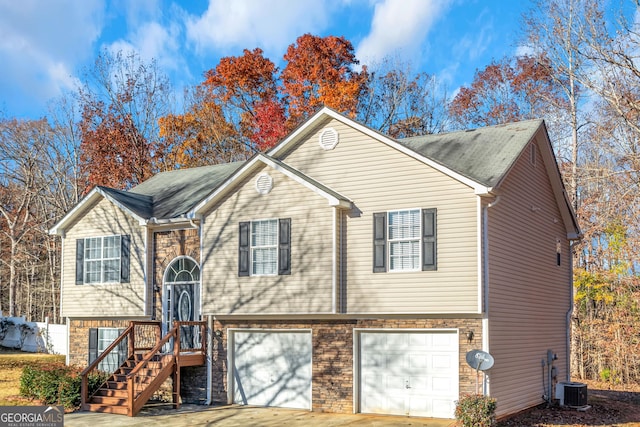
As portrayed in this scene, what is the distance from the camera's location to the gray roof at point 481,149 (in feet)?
52.4

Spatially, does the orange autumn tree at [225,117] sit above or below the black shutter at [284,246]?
above

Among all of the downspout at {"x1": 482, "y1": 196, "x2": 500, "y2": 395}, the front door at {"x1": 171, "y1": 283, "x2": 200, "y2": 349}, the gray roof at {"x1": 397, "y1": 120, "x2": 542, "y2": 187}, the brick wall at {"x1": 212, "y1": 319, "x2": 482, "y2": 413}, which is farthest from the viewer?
the front door at {"x1": 171, "y1": 283, "x2": 200, "y2": 349}

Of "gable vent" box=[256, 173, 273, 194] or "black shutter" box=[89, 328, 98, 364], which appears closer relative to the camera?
"gable vent" box=[256, 173, 273, 194]

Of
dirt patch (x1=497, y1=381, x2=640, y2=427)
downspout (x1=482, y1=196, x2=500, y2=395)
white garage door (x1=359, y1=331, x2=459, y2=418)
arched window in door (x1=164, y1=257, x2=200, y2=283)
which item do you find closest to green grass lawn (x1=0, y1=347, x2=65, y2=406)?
arched window in door (x1=164, y1=257, x2=200, y2=283)

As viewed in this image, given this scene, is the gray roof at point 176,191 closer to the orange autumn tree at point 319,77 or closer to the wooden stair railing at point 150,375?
the wooden stair railing at point 150,375

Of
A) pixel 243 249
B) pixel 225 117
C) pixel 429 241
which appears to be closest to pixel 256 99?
pixel 225 117

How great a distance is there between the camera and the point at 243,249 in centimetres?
1811

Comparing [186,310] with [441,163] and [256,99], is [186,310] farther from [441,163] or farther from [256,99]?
[256,99]

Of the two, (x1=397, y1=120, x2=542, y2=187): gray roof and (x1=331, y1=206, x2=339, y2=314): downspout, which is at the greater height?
(x1=397, y1=120, x2=542, y2=187): gray roof

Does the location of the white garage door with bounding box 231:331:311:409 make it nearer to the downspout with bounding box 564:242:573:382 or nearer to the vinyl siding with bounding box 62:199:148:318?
the vinyl siding with bounding box 62:199:148:318

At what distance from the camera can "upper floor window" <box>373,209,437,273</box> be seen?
619 inches

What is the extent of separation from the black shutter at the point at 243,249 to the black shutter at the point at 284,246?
3.31ft

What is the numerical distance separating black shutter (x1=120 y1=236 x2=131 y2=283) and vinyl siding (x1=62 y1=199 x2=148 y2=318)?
12cm

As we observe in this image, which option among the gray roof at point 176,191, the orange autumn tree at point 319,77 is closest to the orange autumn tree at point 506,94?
the orange autumn tree at point 319,77
